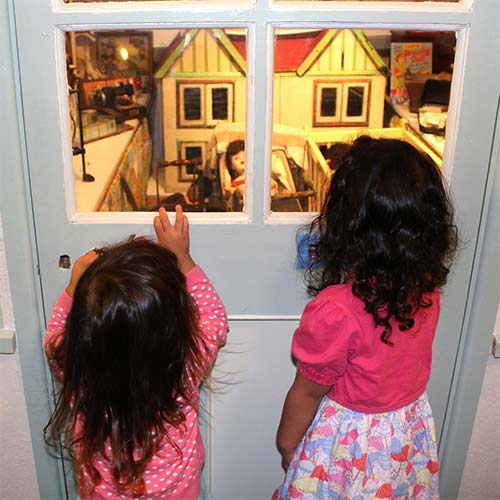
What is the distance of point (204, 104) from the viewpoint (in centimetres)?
136

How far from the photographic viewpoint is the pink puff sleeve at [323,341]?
1.09 m

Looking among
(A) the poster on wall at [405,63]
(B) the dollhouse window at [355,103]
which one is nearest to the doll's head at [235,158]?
(B) the dollhouse window at [355,103]

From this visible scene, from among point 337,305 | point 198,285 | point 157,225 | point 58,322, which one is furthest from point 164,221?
point 337,305

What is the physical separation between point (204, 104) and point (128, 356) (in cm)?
59

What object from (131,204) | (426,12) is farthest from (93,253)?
(426,12)

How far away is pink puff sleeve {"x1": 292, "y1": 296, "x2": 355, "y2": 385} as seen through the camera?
1.09 meters

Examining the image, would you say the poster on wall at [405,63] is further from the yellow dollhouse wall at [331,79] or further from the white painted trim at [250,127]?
the white painted trim at [250,127]

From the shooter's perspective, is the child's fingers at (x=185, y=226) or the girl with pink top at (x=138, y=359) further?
the child's fingers at (x=185, y=226)

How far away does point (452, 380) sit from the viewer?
55.4 inches

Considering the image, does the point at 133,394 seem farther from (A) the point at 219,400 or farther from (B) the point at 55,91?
(B) the point at 55,91

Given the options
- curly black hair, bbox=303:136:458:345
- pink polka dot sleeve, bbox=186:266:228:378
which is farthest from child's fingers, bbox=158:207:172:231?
curly black hair, bbox=303:136:458:345

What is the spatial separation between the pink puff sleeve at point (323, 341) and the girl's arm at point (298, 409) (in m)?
0.03

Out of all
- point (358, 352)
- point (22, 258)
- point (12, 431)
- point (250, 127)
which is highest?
point (250, 127)

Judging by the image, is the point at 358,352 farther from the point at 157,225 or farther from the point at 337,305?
the point at 157,225
